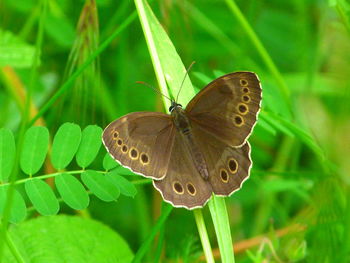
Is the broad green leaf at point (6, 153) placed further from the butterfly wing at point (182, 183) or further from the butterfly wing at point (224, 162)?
the butterfly wing at point (224, 162)

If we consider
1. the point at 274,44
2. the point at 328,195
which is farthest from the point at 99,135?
the point at 274,44

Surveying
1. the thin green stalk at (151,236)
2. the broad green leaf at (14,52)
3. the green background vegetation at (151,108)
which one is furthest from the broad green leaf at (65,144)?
the broad green leaf at (14,52)

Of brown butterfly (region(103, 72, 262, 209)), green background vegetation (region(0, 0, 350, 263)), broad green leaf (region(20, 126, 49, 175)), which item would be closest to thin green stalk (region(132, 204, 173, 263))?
green background vegetation (region(0, 0, 350, 263))

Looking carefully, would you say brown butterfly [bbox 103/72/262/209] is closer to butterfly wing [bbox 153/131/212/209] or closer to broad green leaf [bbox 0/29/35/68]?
butterfly wing [bbox 153/131/212/209]

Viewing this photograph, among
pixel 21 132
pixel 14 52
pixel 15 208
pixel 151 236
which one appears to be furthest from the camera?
pixel 14 52

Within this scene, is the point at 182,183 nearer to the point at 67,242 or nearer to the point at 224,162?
the point at 224,162

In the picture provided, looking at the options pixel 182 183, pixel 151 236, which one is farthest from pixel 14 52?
pixel 151 236
